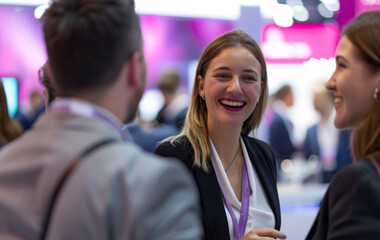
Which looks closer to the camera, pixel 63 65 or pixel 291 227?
pixel 63 65

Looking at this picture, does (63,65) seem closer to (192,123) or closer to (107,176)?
(107,176)

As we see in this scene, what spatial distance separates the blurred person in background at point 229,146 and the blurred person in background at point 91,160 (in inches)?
41.8

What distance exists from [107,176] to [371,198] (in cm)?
80

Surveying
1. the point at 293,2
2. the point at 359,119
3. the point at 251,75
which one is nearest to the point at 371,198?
the point at 359,119

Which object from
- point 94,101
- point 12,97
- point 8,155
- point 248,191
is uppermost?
point 94,101

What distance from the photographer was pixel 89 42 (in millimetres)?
1079

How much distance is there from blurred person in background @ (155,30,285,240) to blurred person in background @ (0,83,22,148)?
2.84 feet

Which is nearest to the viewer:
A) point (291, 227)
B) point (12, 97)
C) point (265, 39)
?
point (291, 227)

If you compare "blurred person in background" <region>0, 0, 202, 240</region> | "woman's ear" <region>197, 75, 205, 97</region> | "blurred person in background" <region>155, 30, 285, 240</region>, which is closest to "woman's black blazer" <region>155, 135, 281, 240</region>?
"blurred person in background" <region>155, 30, 285, 240</region>

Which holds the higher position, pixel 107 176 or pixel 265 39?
pixel 107 176

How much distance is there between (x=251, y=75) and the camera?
7.75ft

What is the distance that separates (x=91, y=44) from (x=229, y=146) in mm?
1430

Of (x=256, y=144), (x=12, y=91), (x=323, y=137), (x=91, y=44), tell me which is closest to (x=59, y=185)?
(x=91, y=44)

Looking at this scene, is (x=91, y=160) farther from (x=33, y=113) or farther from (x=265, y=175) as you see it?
(x=33, y=113)
